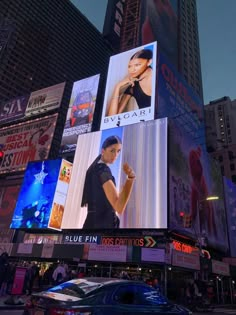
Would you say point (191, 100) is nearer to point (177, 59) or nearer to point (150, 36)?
point (150, 36)

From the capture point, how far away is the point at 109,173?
33531 mm

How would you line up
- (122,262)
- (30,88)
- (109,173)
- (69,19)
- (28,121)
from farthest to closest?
1. (69,19)
2. (30,88)
3. (28,121)
4. (109,173)
5. (122,262)

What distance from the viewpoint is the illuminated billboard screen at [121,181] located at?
2941cm

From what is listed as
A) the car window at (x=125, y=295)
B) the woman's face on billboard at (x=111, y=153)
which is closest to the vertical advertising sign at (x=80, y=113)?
the woman's face on billboard at (x=111, y=153)

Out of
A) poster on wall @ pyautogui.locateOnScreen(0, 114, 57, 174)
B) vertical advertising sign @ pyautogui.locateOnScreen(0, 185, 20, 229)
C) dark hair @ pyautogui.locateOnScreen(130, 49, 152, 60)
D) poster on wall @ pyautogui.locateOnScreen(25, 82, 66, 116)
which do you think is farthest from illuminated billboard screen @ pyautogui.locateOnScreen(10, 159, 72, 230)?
dark hair @ pyautogui.locateOnScreen(130, 49, 152, 60)

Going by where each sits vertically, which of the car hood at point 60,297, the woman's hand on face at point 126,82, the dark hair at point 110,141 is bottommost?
the car hood at point 60,297

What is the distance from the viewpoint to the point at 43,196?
3928 centimetres

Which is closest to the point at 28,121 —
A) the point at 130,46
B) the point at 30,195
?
→ the point at 30,195

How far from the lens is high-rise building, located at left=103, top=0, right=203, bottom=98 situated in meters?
60.4

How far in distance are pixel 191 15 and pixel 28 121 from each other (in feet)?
227

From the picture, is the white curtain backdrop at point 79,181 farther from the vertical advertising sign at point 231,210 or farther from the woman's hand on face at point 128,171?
the vertical advertising sign at point 231,210

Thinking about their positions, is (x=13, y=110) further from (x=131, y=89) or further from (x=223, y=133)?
(x=223, y=133)

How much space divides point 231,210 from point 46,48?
11617 centimetres

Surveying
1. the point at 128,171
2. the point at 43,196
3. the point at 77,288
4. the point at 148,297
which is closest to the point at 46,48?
the point at 43,196
